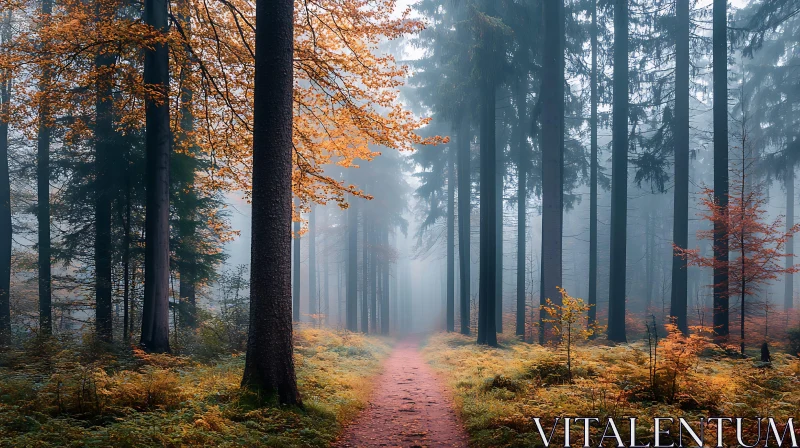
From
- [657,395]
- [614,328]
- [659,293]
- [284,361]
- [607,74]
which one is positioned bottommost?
[659,293]

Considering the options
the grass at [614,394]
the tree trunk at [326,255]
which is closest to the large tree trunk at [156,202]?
the grass at [614,394]

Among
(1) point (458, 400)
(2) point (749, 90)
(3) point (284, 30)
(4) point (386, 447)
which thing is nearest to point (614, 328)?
(1) point (458, 400)

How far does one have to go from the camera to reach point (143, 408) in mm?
5961

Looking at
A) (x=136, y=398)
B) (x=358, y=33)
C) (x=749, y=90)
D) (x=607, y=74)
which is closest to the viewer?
(x=136, y=398)

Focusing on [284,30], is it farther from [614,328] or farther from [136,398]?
[614,328]

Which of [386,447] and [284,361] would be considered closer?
[386,447]

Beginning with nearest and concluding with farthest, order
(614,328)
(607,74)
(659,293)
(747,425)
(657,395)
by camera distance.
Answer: (747,425)
(657,395)
(614,328)
(607,74)
(659,293)

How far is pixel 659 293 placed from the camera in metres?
40.8

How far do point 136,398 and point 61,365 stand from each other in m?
1.93

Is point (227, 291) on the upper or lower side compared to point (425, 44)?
lower

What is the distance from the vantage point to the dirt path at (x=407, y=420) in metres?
6.41

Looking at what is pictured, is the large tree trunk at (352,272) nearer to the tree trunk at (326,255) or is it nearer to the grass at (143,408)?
the tree trunk at (326,255)

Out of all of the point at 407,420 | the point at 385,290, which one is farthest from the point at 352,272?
the point at 407,420

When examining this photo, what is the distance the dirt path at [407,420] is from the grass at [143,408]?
13.4 inches
